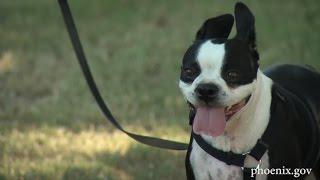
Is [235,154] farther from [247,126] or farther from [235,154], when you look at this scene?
[247,126]

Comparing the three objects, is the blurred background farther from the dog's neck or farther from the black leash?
the dog's neck

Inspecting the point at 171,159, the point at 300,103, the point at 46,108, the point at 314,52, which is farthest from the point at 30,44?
the point at 300,103

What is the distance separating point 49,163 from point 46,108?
61.1 inches

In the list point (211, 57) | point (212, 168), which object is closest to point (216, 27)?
point (211, 57)

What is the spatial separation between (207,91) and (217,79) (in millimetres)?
100

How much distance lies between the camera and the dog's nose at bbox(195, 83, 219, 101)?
3713 millimetres

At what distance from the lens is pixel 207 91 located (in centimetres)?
371

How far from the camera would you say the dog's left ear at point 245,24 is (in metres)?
3.93

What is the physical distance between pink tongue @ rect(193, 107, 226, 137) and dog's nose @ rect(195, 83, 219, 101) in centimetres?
9

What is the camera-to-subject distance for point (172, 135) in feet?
20.6

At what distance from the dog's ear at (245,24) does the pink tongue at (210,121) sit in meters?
0.45

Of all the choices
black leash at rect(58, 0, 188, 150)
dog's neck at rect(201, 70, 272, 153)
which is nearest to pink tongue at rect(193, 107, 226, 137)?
dog's neck at rect(201, 70, 272, 153)

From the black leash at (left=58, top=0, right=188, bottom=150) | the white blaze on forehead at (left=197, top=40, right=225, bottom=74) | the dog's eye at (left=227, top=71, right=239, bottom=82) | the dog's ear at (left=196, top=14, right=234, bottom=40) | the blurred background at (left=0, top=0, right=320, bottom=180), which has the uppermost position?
the dog's ear at (left=196, top=14, right=234, bottom=40)

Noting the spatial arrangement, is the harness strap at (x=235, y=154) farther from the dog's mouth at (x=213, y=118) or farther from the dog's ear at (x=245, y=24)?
the dog's ear at (x=245, y=24)
